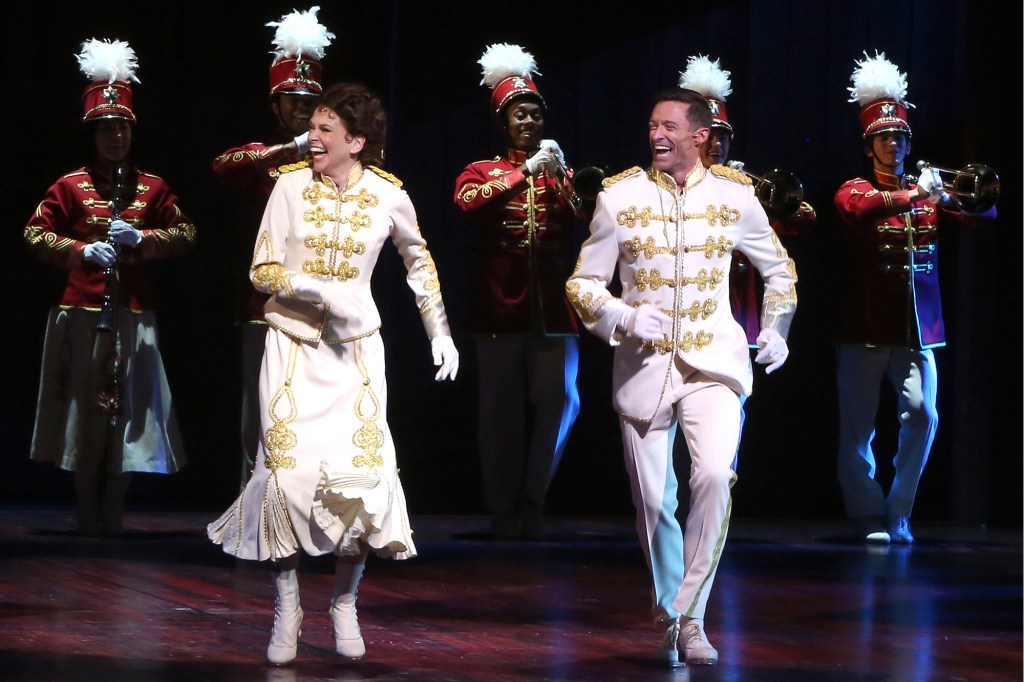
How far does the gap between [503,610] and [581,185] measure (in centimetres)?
206

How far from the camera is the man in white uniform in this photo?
4.24 meters

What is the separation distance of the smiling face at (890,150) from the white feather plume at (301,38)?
221 centimetres

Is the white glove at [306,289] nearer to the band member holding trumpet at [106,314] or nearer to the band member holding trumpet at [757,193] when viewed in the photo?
the band member holding trumpet at [106,314]

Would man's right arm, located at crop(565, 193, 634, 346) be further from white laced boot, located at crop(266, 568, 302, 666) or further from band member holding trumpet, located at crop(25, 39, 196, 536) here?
band member holding trumpet, located at crop(25, 39, 196, 536)

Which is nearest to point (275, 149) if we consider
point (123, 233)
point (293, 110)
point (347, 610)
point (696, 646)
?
point (293, 110)

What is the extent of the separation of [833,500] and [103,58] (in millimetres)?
3797

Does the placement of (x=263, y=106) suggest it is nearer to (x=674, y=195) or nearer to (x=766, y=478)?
(x=766, y=478)

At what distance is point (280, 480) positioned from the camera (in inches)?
164

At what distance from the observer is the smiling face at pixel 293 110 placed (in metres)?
6.36

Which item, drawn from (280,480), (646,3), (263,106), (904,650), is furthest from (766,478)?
(280,480)

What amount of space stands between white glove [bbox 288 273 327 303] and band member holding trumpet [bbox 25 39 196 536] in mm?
2369

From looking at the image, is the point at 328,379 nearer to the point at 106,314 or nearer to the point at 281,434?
the point at 281,434

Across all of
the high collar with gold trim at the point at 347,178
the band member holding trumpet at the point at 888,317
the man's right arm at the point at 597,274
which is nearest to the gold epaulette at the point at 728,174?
the man's right arm at the point at 597,274

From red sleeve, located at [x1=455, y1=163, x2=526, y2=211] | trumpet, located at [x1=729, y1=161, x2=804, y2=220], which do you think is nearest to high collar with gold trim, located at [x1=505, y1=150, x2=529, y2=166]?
red sleeve, located at [x1=455, y1=163, x2=526, y2=211]
